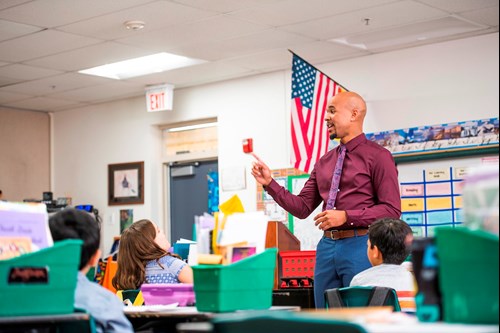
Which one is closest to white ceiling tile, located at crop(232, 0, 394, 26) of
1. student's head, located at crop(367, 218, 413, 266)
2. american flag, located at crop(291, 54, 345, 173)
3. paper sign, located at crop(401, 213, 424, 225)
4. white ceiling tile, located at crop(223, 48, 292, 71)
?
american flag, located at crop(291, 54, 345, 173)

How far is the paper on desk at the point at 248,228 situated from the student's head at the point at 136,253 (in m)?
1.79

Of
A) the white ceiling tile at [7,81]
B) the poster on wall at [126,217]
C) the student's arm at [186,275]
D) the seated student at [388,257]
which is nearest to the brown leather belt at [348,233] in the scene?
the seated student at [388,257]

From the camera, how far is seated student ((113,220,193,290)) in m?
4.34

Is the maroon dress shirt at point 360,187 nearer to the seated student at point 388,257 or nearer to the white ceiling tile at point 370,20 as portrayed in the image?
the seated student at point 388,257

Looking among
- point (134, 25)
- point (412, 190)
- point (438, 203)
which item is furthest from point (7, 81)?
point (438, 203)

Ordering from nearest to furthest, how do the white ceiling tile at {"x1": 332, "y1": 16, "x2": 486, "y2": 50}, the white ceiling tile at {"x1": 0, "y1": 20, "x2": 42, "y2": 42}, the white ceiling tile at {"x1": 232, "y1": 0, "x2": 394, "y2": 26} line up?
the white ceiling tile at {"x1": 232, "y1": 0, "x2": 394, "y2": 26}, the white ceiling tile at {"x1": 0, "y1": 20, "x2": 42, "y2": 42}, the white ceiling tile at {"x1": 332, "y1": 16, "x2": 486, "y2": 50}

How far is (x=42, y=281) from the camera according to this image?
249 cm

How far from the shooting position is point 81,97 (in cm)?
958

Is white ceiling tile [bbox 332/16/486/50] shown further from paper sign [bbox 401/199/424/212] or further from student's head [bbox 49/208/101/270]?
student's head [bbox 49/208/101/270]

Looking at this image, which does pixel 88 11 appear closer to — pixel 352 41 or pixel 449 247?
pixel 352 41

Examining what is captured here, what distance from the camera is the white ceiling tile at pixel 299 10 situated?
20.0 ft

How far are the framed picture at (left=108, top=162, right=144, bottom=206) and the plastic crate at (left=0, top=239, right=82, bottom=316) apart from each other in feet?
23.4

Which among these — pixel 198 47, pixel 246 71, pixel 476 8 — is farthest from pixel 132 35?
pixel 476 8

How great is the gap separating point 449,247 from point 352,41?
5.70m
